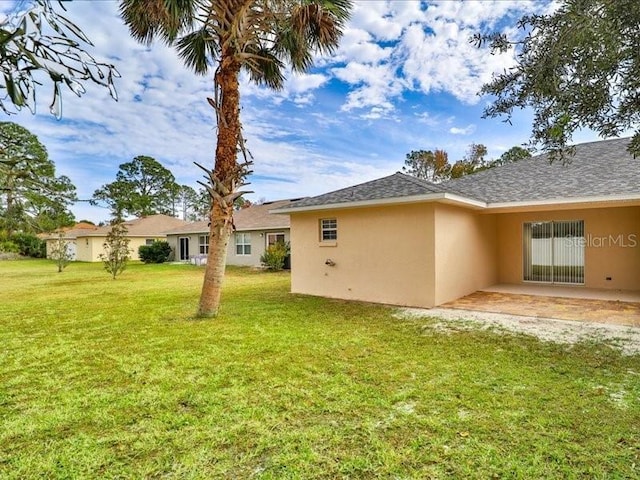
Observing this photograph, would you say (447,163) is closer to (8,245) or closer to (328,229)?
(328,229)

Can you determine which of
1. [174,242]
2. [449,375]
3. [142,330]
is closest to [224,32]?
[142,330]

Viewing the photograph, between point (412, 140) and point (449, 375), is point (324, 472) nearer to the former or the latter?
point (449, 375)

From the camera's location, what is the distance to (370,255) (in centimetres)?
1027

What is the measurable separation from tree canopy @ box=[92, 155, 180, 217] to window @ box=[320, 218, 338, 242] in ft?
130

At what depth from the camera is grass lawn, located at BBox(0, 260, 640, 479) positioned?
2.92 m

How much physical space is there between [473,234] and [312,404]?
29.2 ft

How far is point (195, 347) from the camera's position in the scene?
20.1 feet

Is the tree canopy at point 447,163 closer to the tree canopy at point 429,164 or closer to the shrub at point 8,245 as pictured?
the tree canopy at point 429,164

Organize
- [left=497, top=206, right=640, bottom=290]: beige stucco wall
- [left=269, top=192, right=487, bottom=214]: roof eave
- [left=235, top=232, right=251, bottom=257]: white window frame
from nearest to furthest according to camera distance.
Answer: [left=269, top=192, right=487, bottom=214]: roof eave → [left=497, top=206, right=640, bottom=290]: beige stucco wall → [left=235, top=232, right=251, bottom=257]: white window frame

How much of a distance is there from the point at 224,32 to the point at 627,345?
9902 millimetres

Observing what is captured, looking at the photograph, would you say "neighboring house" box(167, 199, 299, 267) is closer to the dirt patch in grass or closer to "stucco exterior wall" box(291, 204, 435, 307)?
"stucco exterior wall" box(291, 204, 435, 307)

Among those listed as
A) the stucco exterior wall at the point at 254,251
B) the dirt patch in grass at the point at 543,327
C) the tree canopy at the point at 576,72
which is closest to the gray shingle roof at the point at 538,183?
the dirt patch in grass at the point at 543,327

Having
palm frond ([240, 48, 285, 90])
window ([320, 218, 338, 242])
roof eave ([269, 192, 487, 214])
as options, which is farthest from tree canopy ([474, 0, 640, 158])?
window ([320, 218, 338, 242])

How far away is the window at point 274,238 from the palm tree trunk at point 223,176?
13435 millimetres
